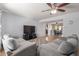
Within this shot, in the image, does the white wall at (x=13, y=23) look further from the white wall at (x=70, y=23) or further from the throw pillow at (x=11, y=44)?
the white wall at (x=70, y=23)

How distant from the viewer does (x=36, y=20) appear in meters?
1.95

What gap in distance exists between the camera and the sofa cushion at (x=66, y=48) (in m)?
1.86

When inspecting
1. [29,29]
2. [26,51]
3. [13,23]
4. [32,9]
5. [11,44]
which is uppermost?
[32,9]

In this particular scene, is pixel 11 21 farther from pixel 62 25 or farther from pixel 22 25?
pixel 62 25

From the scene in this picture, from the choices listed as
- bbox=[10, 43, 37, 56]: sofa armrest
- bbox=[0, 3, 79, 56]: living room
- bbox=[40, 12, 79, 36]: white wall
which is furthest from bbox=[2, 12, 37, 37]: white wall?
bbox=[40, 12, 79, 36]: white wall

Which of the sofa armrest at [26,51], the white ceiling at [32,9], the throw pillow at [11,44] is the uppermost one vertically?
the white ceiling at [32,9]

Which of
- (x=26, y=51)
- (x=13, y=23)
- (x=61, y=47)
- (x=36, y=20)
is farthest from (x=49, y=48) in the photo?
(x=13, y=23)

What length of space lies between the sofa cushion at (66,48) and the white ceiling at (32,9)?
488 millimetres

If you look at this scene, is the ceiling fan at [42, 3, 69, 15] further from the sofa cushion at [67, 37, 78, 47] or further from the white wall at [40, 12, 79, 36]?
the sofa cushion at [67, 37, 78, 47]

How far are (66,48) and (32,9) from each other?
32.3 inches

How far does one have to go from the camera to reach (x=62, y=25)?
75.4 inches

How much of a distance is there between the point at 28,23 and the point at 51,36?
44cm

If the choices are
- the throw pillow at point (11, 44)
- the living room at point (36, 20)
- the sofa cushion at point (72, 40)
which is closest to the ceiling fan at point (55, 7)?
the living room at point (36, 20)

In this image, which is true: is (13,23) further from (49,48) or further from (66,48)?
(66,48)
